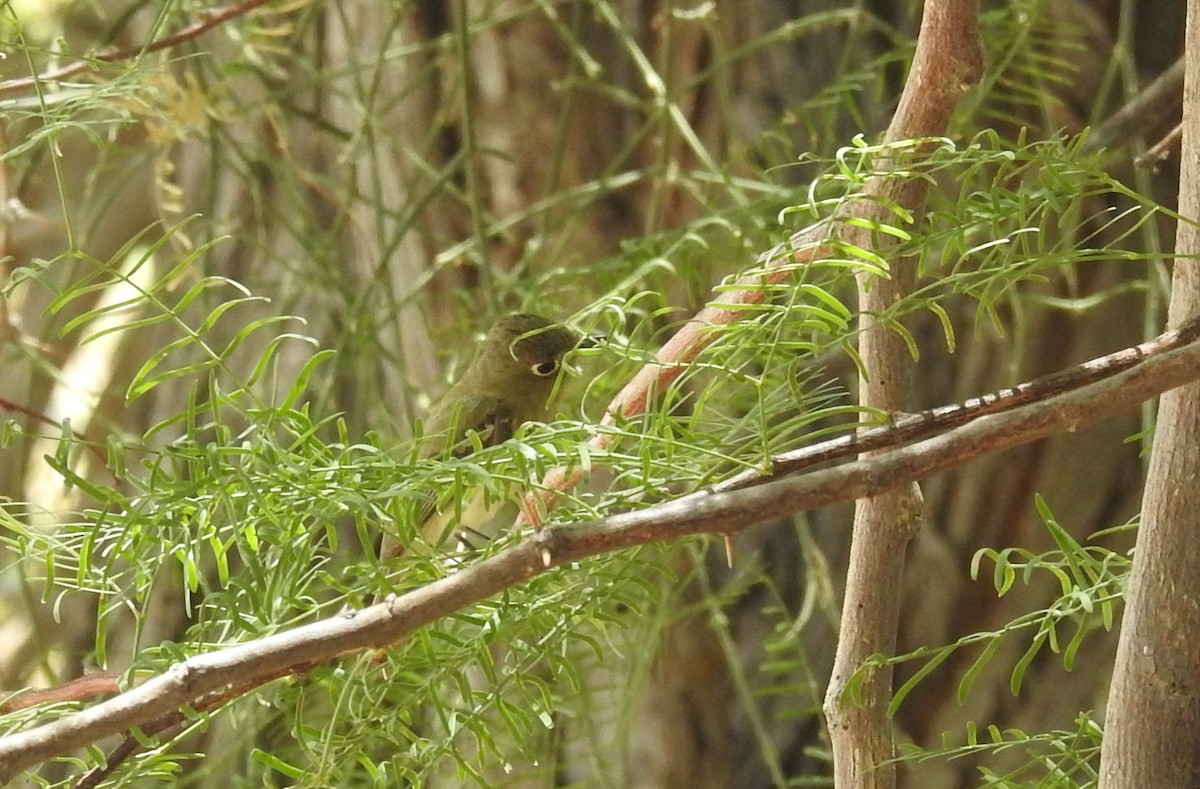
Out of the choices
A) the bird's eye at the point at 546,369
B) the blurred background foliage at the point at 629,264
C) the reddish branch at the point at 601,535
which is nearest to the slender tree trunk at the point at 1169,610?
the reddish branch at the point at 601,535

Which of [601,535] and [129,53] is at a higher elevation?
[129,53]

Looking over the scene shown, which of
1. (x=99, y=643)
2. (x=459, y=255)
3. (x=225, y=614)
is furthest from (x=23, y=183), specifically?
(x=99, y=643)

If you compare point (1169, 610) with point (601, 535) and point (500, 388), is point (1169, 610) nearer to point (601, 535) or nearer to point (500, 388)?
point (601, 535)

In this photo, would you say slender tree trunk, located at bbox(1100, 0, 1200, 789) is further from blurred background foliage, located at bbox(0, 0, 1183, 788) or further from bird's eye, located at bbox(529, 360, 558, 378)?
bird's eye, located at bbox(529, 360, 558, 378)

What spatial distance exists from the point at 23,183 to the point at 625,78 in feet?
2.09

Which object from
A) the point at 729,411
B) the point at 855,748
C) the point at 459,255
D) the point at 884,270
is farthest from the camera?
the point at 459,255

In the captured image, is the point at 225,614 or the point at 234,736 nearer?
the point at 225,614

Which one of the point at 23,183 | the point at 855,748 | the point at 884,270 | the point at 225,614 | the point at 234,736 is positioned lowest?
the point at 234,736

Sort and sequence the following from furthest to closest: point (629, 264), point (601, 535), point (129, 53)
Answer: point (629, 264) → point (129, 53) → point (601, 535)

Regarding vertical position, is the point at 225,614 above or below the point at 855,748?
above

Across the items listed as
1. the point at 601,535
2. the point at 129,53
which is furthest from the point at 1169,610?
the point at 129,53

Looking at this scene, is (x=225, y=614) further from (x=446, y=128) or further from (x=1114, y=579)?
(x=446, y=128)

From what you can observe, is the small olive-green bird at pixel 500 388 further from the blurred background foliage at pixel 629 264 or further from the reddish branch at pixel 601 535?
the reddish branch at pixel 601 535

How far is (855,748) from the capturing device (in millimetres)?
606
